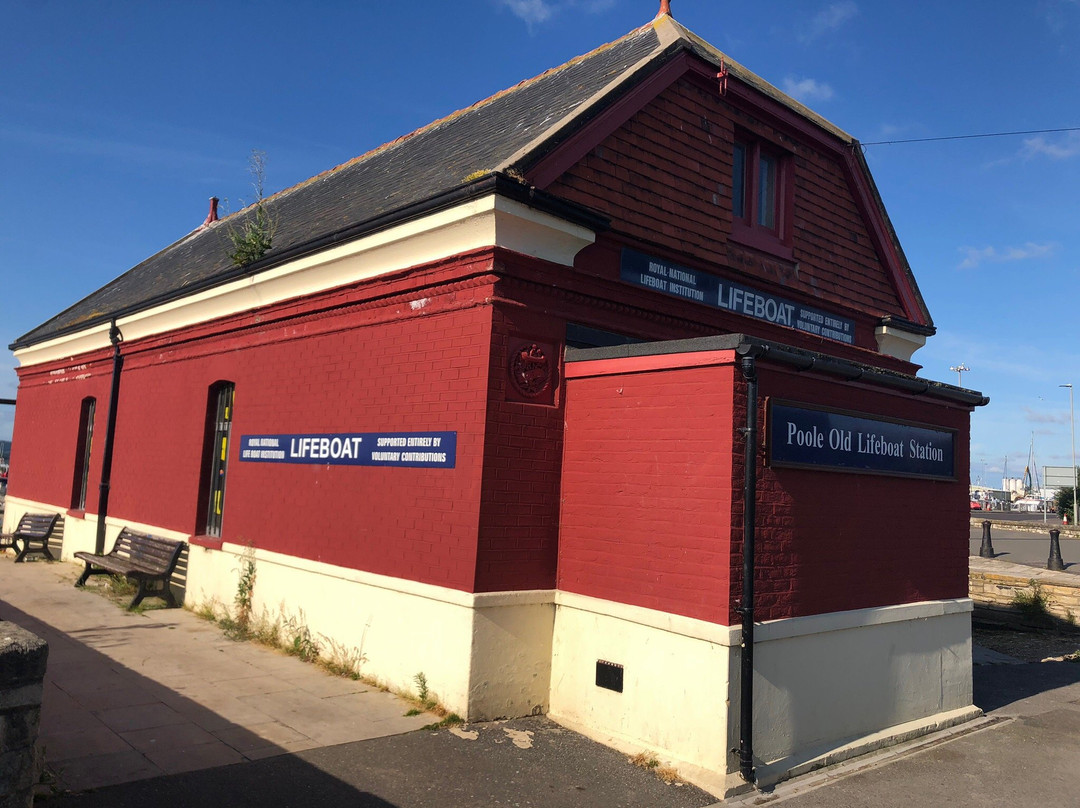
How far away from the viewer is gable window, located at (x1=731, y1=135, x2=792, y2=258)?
968 centimetres

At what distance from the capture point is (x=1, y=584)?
11984 millimetres

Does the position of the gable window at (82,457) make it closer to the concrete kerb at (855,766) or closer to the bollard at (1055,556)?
the concrete kerb at (855,766)

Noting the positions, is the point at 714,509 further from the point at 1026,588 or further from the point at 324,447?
the point at 1026,588

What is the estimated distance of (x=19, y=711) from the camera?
3.77 m

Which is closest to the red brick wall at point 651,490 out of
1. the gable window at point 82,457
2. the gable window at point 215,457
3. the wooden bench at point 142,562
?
the gable window at point 215,457

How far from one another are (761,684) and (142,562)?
29.0ft

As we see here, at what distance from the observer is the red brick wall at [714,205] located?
8188 millimetres

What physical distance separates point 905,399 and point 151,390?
1073 cm

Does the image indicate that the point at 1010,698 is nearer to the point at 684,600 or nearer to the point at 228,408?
the point at 684,600

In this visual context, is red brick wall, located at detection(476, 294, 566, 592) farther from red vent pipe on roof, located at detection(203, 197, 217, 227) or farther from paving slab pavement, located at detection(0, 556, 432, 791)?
red vent pipe on roof, located at detection(203, 197, 217, 227)

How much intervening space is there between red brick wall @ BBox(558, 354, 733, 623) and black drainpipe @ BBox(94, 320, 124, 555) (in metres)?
9.73

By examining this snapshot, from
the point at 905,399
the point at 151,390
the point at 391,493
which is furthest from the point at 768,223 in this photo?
the point at 151,390

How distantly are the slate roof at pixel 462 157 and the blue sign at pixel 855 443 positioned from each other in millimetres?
2615

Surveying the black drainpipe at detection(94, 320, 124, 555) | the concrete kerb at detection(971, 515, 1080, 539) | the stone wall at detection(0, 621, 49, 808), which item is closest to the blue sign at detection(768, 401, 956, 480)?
the stone wall at detection(0, 621, 49, 808)
